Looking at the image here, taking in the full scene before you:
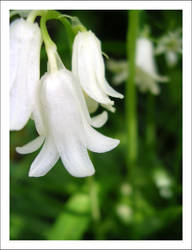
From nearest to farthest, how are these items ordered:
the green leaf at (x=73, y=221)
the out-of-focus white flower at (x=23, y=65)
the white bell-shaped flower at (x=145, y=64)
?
the out-of-focus white flower at (x=23, y=65) → the green leaf at (x=73, y=221) → the white bell-shaped flower at (x=145, y=64)

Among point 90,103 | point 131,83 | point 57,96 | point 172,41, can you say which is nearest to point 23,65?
point 57,96

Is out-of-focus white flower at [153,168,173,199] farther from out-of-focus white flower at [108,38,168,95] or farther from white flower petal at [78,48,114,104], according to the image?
white flower petal at [78,48,114,104]

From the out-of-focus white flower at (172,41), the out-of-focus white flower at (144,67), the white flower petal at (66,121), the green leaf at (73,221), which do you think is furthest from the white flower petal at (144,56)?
the white flower petal at (66,121)

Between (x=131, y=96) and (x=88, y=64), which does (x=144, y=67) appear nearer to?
(x=131, y=96)

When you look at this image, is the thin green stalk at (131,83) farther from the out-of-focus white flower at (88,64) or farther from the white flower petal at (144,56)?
the out-of-focus white flower at (88,64)

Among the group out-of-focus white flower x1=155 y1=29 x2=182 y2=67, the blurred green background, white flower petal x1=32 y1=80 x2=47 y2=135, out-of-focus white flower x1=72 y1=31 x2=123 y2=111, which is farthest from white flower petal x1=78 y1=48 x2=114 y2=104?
out-of-focus white flower x1=155 y1=29 x2=182 y2=67

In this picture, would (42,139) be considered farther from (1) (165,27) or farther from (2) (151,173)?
(2) (151,173)
